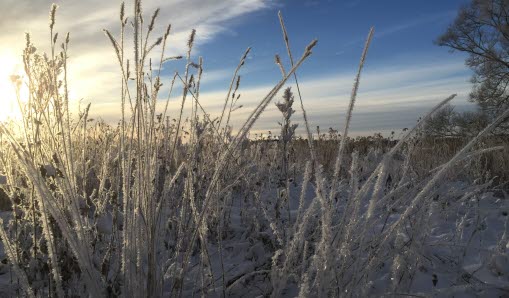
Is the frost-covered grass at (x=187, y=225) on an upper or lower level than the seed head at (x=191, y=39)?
lower

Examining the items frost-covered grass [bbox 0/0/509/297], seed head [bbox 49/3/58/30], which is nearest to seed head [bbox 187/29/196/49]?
frost-covered grass [bbox 0/0/509/297]

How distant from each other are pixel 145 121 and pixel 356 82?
78cm

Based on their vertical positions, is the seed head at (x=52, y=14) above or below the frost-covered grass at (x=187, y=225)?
above

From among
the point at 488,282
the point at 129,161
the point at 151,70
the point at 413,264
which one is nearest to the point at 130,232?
the point at 129,161

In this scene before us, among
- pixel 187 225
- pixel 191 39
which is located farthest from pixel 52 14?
pixel 187 225

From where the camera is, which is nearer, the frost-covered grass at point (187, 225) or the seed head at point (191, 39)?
the frost-covered grass at point (187, 225)

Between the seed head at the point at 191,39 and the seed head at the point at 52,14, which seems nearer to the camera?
the seed head at the point at 52,14

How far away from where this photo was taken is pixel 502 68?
1814 cm

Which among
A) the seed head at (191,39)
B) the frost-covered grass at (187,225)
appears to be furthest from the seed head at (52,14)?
the seed head at (191,39)

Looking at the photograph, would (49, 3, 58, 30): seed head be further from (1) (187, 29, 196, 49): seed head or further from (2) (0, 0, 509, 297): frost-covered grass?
(1) (187, 29, 196, 49): seed head

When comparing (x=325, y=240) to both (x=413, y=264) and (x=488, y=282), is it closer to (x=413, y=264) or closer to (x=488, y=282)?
(x=413, y=264)

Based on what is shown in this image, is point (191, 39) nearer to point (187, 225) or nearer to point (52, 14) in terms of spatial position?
point (52, 14)

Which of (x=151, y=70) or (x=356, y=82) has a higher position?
(x=151, y=70)

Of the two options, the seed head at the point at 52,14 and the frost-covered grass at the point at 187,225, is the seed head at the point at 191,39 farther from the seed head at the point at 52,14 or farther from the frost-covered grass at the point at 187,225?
the seed head at the point at 52,14
